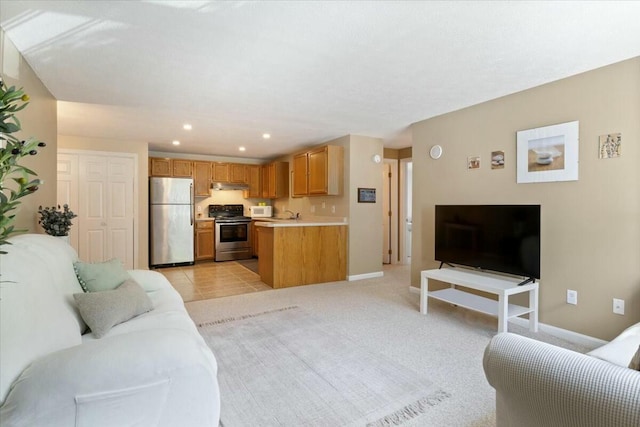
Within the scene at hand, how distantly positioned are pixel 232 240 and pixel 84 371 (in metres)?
5.93

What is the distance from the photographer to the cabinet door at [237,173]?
7062mm

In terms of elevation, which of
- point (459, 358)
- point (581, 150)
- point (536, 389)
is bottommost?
point (459, 358)

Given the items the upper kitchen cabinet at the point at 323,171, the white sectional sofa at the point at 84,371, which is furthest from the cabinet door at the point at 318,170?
the white sectional sofa at the point at 84,371

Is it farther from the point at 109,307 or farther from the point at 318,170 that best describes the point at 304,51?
the point at 318,170

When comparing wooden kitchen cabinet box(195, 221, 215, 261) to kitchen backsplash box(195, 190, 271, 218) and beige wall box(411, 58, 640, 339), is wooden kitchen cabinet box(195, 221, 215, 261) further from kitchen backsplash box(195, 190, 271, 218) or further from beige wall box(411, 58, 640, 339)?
beige wall box(411, 58, 640, 339)

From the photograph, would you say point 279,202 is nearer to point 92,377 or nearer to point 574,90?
point 574,90

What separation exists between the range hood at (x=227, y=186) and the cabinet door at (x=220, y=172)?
0.09 metres

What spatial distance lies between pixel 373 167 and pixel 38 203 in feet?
14.1

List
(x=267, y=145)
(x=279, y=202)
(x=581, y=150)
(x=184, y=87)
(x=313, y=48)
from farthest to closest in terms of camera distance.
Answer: (x=279, y=202)
(x=267, y=145)
(x=184, y=87)
(x=581, y=150)
(x=313, y=48)

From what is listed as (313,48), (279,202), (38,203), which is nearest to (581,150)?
(313,48)

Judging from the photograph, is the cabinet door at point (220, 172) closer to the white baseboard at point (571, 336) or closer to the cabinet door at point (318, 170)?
the cabinet door at point (318, 170)

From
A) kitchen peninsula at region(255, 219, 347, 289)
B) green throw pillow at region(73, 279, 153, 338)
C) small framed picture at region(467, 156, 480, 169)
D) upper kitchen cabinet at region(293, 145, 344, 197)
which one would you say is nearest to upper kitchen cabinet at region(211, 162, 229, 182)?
upper kitchen cabinet at region(293, 145, 344, 197)

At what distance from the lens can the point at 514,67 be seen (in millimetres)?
2566

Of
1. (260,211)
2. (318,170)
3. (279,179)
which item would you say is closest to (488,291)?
(318,170)
